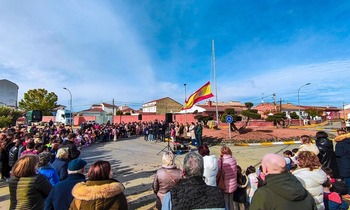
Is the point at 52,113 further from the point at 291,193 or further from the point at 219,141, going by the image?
the point at 291,193

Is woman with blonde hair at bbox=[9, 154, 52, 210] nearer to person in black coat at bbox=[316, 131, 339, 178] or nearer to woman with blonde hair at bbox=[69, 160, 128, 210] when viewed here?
woman with blonde hair at bbox=[69, 160, 128, 210]

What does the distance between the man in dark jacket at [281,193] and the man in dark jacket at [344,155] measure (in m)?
4.06

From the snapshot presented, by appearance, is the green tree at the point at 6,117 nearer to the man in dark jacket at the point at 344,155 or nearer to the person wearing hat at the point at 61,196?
the person wearing hat at the point at 61,196

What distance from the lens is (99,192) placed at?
2125mm

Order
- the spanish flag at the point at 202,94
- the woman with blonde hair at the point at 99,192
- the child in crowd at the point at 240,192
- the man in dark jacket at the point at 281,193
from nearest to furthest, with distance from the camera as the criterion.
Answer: the man in dark jacket at the point at 281,193
the woman with blonde hair at the point at 99,192
the child in crowd at the point at 240,192
the spanish flag at the point at 202,94

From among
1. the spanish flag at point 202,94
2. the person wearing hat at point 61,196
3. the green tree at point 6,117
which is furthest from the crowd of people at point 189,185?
the green tree at point 6,117

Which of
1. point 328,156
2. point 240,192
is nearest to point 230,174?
point 240,192

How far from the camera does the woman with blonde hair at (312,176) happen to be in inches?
107

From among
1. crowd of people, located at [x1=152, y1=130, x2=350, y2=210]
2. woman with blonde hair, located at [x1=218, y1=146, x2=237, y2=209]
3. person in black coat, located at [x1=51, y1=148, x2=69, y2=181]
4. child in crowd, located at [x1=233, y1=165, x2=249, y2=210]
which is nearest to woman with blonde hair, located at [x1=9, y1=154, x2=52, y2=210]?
person in black coat, located at [x1=51, y1=148, x2=69, y2=181]

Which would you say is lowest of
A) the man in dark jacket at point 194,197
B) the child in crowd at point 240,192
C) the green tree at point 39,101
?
the child in crowd at point 240,192

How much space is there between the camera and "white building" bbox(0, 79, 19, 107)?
49344 mm

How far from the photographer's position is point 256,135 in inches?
656

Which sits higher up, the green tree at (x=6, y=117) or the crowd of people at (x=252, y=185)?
the green tree at (x=6, y=117)

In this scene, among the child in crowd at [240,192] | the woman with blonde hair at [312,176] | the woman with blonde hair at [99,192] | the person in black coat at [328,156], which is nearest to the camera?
the woman with blonde hair at [99,192]
